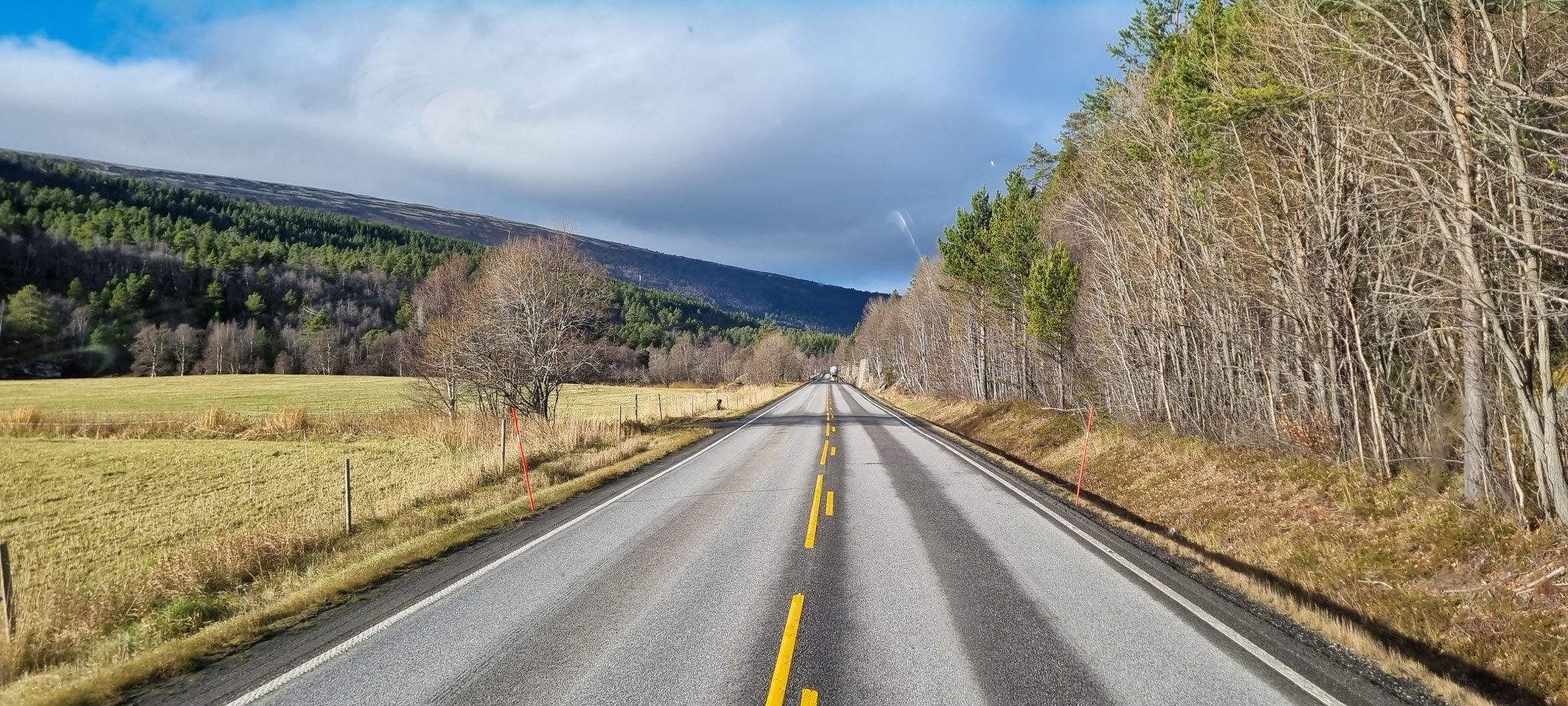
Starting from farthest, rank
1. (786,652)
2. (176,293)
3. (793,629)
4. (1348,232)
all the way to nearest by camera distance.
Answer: (176,293)
(1348,232)
(793,629)
(786,652)

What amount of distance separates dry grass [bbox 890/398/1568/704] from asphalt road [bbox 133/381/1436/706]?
3.51 ft

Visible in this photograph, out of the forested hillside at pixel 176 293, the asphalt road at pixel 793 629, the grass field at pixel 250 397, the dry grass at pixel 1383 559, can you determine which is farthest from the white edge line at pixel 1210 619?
the forested hillside at pixel 176 293

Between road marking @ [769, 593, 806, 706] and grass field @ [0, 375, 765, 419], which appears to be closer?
road marking @ [769, 593, 806, 706]

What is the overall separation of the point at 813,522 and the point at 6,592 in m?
7.65

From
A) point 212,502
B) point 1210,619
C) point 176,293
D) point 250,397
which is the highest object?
point 176,293

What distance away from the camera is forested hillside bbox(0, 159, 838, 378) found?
7944 centimetres

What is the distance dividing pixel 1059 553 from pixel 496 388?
69.5ft

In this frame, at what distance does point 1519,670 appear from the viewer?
15.7 ft

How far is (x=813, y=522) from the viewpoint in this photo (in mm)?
9109

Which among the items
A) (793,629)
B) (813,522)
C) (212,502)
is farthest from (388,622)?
(212,502)

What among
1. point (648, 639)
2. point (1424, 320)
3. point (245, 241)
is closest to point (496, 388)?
point (648, 639)

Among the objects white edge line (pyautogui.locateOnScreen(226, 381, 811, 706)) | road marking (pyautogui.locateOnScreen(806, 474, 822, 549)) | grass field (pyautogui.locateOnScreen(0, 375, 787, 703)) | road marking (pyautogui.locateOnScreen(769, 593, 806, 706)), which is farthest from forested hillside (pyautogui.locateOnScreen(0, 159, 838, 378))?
road marking (pyautogui.locateOnScreen(769, 593, 806, 706))

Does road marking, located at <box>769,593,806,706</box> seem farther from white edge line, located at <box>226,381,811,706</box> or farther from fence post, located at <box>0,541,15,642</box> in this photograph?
fence post, located at <box>0,541,15,642</box>

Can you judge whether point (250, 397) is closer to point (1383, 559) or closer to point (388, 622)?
point (388, 622)
